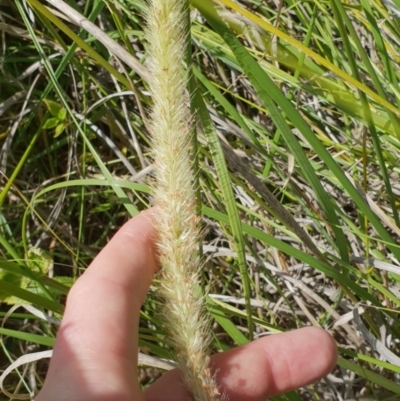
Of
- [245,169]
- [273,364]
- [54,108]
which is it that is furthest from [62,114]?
[273,364]

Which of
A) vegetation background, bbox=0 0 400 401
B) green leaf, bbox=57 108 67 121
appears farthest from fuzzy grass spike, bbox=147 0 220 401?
green leaf, bbox=57 108 67 121

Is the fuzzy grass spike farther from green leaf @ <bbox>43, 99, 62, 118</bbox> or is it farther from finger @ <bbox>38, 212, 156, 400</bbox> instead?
green leaf @ <bbox>43, 99, 62, 118</bbox>

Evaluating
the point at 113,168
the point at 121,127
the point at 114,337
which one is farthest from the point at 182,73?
the point at 113,168

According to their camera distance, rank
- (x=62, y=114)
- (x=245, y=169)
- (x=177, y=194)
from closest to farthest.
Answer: (x=177, y=194), (x=245, y=169), (x=62, y=114)

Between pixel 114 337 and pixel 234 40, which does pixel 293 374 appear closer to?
pixel 114 337

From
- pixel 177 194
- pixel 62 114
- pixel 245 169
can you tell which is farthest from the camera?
pixel 62 114

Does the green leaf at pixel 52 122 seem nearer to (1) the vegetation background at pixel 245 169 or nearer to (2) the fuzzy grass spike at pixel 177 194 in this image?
(1) the vegetation background at pixel 245 169

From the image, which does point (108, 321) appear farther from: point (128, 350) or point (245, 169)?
point (245, 169)
